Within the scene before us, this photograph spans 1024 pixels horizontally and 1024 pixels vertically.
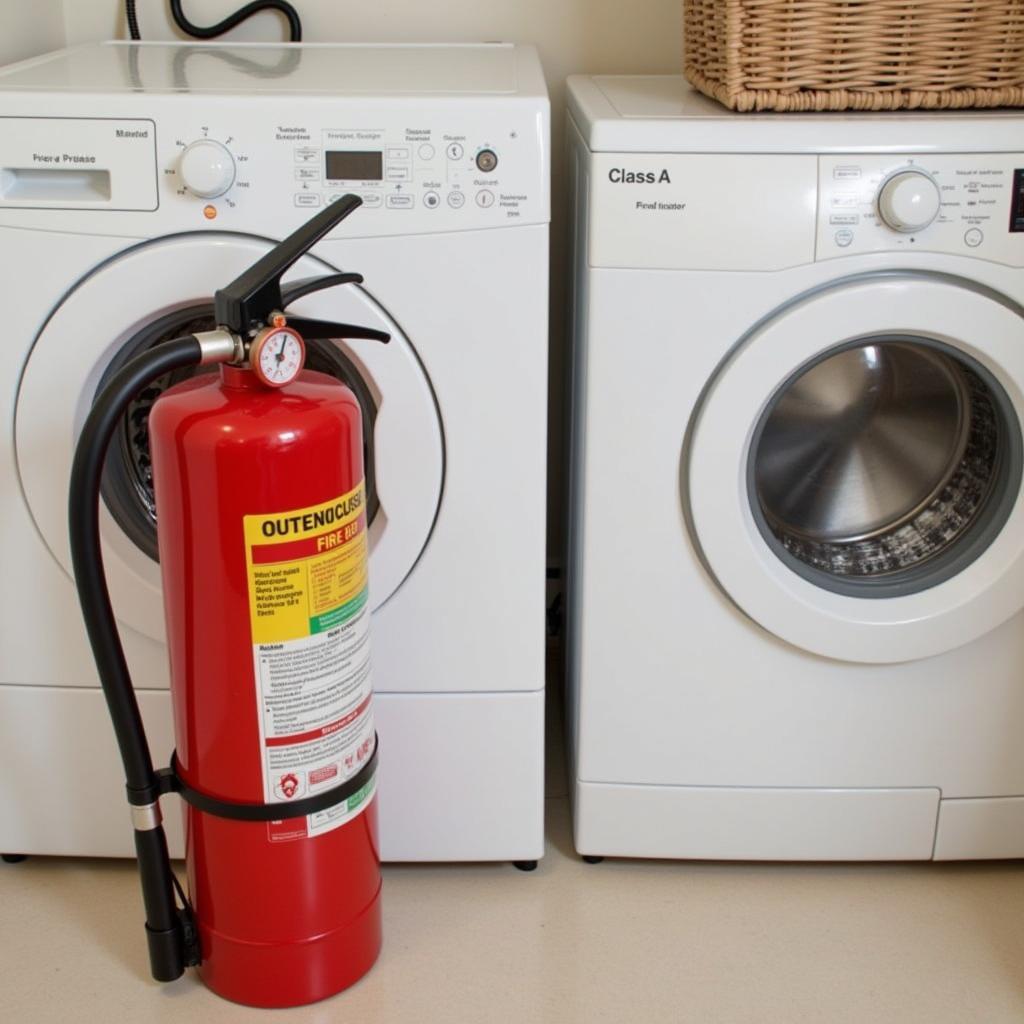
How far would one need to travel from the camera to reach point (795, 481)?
1.44 m

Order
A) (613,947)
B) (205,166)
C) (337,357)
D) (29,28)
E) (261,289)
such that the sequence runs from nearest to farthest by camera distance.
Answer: (261,289), (205,166), (337,357), (613,947), (29,28)

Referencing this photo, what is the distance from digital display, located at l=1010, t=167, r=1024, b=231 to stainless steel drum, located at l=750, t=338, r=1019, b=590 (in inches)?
5.9

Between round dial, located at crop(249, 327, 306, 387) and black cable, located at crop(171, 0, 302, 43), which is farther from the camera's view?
black cable, located at crop(171, 0, 302, 43)

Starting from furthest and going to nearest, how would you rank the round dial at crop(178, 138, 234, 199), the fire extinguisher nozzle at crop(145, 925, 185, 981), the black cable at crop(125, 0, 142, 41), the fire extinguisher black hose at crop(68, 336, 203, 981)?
the black cable at crop(125, 0, 142, 41) < the fire extinguisher nozzle at crop(145, 925, 185, 981) < the round dial at crop(178, 138, 234, 199) < the fire extinguisher black hose at crop(68, 336, 203, 981)

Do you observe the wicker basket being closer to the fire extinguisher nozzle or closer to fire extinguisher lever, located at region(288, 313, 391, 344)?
fire extinguisher lever, located at region(288, 313, 391, 344)

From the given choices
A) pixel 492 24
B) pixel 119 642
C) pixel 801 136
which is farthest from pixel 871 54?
pixel 119 642

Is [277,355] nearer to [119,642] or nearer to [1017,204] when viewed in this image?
[119,642]

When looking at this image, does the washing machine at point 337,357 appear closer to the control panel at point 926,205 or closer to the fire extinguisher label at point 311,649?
the fire extinguisher label at point 311,649

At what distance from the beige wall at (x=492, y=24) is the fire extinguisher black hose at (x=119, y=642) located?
34.6 inches

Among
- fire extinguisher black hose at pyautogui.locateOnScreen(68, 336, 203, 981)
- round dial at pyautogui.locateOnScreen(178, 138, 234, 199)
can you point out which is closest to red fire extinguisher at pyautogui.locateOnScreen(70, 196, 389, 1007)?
fire extinguisher black hose at pyautogui.locateOnScreen(68, 336, 203, 981)

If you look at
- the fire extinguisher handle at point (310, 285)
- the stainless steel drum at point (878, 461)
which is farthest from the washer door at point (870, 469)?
the fire extinguisher handle at point (310, 285)

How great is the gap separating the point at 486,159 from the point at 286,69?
1.22ft

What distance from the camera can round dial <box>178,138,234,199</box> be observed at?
3.96ft

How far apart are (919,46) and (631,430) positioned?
0.50 meters
